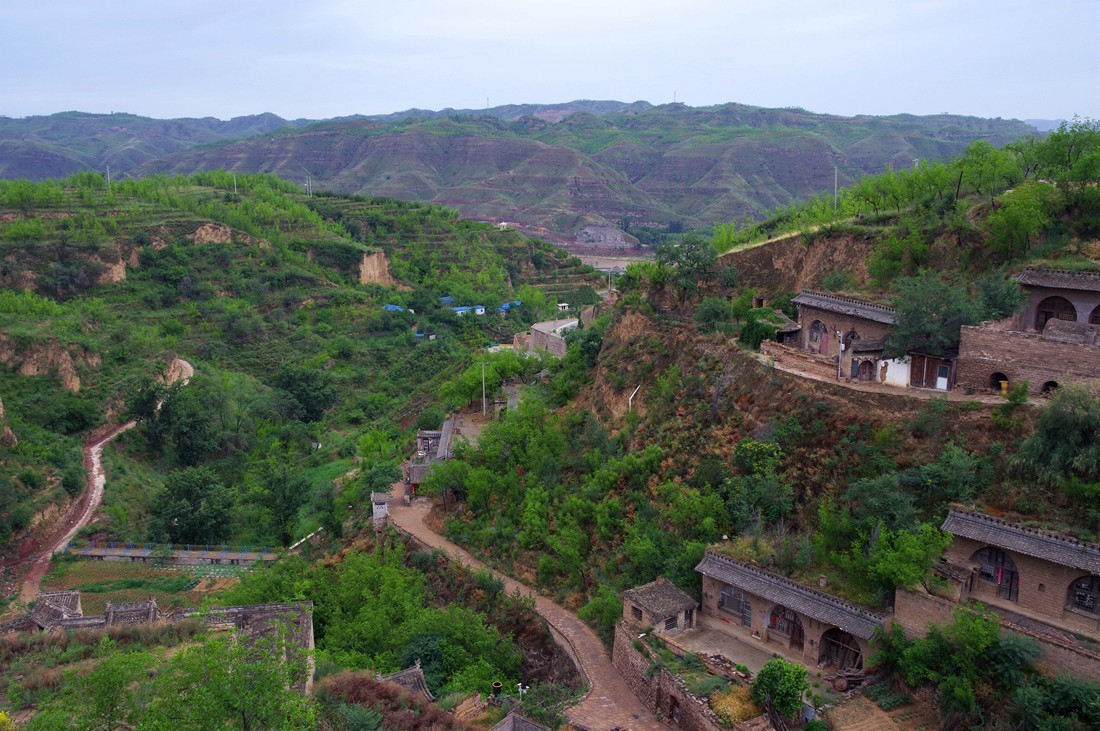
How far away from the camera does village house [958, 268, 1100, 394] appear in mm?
18219

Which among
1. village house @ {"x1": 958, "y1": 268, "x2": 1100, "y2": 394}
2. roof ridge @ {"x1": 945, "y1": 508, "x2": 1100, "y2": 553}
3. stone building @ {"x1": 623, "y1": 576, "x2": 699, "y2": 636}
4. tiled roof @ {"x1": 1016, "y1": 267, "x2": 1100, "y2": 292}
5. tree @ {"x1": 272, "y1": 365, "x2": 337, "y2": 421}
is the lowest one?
tree @ {"x1": 272, "y1": 365, "x2": 337, "y2": 421}

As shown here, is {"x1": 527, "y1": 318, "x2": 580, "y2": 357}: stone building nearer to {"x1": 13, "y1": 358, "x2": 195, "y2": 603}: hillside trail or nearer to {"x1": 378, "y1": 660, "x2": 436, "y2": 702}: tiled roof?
{"x1": 13, "y1": 358, "x2": 195, "y2": 603}: hillside trail

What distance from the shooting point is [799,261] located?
28719 millimetres

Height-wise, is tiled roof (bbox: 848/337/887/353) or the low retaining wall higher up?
tiled roof (bbox: 848/337/887/353)

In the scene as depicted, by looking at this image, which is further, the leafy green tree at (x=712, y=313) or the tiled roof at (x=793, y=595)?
the leafy green tree at (x=712, y=313)

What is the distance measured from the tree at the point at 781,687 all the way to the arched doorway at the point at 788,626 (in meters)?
1.98

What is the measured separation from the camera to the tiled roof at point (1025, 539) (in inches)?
555

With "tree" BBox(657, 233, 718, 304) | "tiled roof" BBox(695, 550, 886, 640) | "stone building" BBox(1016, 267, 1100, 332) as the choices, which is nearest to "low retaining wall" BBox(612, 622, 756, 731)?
"tiled roof" BBox(695, 550, 886, 640)

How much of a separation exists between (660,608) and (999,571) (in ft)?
21.2

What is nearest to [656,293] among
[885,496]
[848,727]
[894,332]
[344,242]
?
[894,332]

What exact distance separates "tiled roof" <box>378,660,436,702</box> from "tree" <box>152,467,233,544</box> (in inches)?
634

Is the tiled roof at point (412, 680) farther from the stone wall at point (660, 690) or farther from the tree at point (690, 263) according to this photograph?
the tree at point (690, 263)

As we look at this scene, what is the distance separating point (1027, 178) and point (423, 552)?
21.3 meters

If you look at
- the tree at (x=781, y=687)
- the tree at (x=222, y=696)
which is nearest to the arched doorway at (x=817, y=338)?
the tree at (x=781, y=687)
